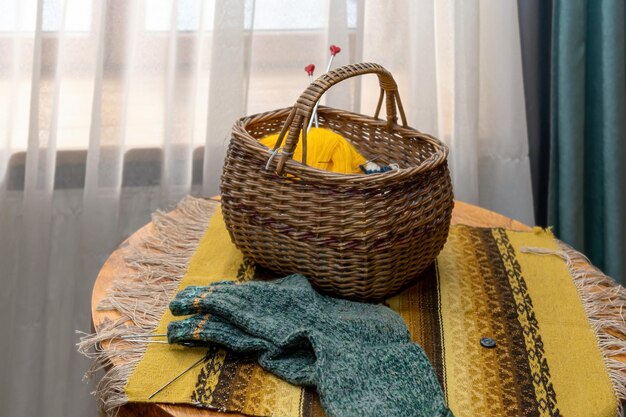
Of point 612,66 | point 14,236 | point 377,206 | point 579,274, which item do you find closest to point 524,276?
point 579,274

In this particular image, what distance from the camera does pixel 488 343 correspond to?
830 millimetres

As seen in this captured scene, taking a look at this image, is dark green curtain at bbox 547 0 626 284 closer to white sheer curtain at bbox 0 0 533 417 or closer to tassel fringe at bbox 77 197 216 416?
white sheer curtain at bbox 0 0 533 417

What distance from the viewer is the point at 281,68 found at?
53.2 inches

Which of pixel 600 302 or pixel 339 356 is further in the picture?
pixel 600 302

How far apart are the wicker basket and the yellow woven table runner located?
0.23 ft

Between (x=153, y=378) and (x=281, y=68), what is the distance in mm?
738

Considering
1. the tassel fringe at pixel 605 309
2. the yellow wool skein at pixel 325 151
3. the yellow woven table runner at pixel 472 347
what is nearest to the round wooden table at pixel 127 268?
the yellow woven table runner at pixel 472 347

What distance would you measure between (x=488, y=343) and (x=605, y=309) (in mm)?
182

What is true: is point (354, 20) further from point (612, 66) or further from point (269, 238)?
point (269, 238)

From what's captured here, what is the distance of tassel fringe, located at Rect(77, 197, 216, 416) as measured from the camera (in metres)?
0.78

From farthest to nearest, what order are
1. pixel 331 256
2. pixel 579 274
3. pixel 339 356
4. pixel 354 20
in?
pixel 354 20
pixel 579 274
pixel 331 256
pixel 339 356

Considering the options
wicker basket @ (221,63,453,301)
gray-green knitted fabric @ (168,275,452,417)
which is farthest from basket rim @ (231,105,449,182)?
gray-green knitted fabric @ (168,275,452,417)

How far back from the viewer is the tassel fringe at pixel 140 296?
78 cm

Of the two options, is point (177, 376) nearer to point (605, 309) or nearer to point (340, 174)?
point (340, 174)
